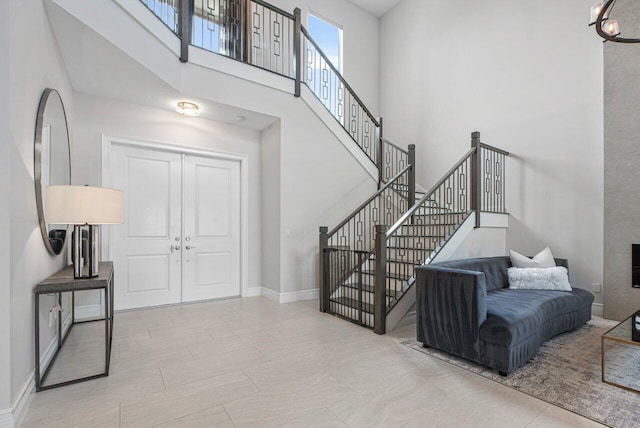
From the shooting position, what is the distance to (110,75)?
3637 mm

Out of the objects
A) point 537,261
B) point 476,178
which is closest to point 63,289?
point 476,178

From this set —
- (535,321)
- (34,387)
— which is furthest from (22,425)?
(535,321)

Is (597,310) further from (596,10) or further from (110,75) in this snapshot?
(110,75)

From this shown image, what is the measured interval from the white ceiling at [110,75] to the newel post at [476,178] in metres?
3.06

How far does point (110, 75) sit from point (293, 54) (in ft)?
8.84

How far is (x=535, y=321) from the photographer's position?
9.46 ft

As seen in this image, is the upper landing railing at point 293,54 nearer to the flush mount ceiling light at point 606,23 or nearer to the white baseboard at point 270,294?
the white baseboard at point 270,294

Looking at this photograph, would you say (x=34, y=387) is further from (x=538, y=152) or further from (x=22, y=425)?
(x=538, y=152)

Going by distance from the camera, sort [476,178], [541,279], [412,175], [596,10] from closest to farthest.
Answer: [596,10] < [541,279] < [476,178] < [412,175]

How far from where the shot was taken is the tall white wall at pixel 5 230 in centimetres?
185

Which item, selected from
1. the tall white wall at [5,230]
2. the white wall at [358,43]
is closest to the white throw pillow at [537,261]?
the white wall at [358,43]

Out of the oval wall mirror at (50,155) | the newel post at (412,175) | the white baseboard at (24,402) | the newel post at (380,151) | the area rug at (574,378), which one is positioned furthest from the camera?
the newel post at (380,151)

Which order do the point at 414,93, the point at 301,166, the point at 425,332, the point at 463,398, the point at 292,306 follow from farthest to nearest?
1. the point at 414,93
2. the point at 301,166
3. the point at 292,306
4. the point at 425,332
5. the point at 463,398

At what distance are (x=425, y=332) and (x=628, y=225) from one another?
2.99 meters
